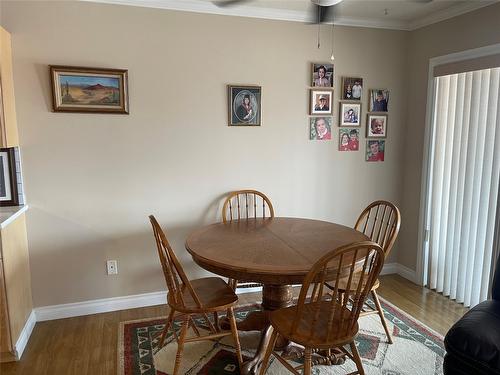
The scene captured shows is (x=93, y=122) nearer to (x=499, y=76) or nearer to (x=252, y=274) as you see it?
(x=252, y=274)

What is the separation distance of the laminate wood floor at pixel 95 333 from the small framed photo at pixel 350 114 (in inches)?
62.4

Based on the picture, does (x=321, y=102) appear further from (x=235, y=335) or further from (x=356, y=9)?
(x=235, y=335)

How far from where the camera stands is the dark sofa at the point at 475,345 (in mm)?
1600

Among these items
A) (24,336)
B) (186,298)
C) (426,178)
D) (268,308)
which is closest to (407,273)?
(426,178)

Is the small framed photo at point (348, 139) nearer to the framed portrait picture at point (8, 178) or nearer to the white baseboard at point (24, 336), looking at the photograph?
the framed portrait picture at point (8, 178)

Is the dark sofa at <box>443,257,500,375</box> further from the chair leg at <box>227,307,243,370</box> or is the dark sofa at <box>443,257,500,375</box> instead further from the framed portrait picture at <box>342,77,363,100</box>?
the framed portrait picture at <box>342,77,363,100</box>

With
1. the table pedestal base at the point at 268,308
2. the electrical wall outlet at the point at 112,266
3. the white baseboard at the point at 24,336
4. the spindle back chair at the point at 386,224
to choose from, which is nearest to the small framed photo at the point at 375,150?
the spindle back chair at the point at 386,224

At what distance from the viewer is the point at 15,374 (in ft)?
7.22

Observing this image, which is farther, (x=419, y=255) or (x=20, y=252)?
(x=419, y=255)

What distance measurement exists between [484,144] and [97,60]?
3025 mm

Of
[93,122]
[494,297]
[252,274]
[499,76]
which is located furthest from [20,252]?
[499,76]

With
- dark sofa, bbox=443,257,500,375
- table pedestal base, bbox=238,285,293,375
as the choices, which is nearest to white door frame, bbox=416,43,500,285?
dark sofa, bbox=443,257,500,375

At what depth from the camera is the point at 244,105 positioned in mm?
3141

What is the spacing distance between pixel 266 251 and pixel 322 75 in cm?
193
